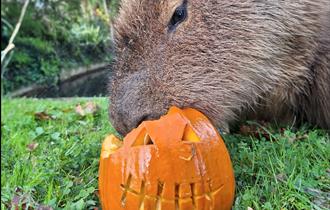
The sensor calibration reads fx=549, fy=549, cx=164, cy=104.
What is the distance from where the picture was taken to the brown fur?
3109 mm

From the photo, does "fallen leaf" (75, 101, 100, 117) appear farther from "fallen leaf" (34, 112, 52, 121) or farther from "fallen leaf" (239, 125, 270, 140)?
"fallen leaf" (239, 125, 270, 140)

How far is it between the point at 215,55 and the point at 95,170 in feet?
3.27

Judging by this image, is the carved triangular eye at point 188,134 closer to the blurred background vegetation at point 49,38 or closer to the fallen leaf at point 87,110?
the fallen leaf at point 87,110

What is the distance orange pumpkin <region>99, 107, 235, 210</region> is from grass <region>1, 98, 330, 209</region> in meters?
0.18

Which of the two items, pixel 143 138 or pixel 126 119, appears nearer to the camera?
pixel 143 138

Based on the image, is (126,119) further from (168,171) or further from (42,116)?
(42,116)

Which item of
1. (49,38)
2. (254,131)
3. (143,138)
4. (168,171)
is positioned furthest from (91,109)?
(49,38)

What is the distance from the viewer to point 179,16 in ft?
11.1

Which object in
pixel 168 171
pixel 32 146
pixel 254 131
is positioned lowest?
pixel 254 131

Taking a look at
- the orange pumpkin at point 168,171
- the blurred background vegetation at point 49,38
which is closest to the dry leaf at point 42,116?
the orange pumpkin at point 168,171

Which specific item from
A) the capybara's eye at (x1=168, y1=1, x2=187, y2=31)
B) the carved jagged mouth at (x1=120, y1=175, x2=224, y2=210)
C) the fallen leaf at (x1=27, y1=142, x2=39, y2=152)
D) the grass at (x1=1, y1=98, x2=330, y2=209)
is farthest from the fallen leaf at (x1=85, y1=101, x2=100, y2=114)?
the carved jagged mouth at (x1=120, y1=175, x2=224, y2=210)

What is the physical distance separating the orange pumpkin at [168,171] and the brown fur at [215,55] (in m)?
0.39

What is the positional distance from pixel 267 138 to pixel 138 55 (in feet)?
4.21

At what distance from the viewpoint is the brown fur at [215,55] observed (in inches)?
122
